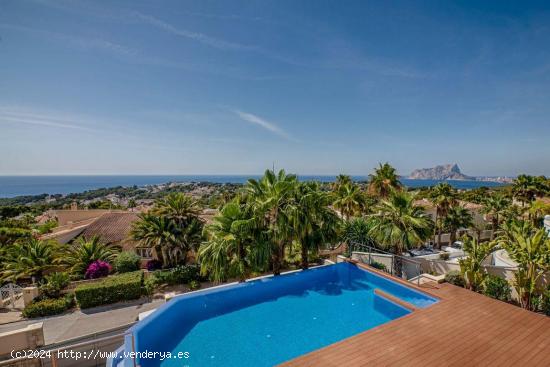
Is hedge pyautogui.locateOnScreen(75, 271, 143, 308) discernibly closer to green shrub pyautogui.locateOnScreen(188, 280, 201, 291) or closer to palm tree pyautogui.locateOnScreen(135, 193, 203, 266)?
green shrub pyautogui.locateOnScreen(188, 280, 201, 291)

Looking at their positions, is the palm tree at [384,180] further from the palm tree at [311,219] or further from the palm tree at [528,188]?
the palm tree at [528,188]

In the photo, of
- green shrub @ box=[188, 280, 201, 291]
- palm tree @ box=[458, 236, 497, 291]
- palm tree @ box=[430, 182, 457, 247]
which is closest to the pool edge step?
palm tree @ box=[458, 236, 497, 291]

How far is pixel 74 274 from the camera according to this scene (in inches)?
679

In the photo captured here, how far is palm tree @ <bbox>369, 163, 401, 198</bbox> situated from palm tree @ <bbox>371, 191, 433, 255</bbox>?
899cm

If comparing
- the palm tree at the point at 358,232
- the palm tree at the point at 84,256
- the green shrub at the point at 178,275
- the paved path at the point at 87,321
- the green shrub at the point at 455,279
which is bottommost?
the paved path at the point at 87,321

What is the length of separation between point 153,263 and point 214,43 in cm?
1629

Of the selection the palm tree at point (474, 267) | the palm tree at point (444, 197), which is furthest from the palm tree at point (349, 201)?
the palm tree at point (474, 267)

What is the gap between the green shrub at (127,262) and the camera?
722 inches

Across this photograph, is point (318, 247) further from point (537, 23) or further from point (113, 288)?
point (537, 23)

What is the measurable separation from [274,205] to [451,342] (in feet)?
25.0

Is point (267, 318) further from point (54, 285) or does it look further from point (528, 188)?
point (528, 188)

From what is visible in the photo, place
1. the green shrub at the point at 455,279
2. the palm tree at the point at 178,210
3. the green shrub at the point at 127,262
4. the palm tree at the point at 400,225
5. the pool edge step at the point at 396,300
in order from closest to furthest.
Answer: the pool edge step at the point at 396,300
the green shrub at the point at 455,279
the palm tree at the point at 400,225
the green shrub at the point at 127,262
the palm tree at the point at 178,210

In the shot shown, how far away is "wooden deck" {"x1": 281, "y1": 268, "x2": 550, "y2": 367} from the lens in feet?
18.0

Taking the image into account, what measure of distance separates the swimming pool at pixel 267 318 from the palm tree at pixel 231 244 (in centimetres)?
97
